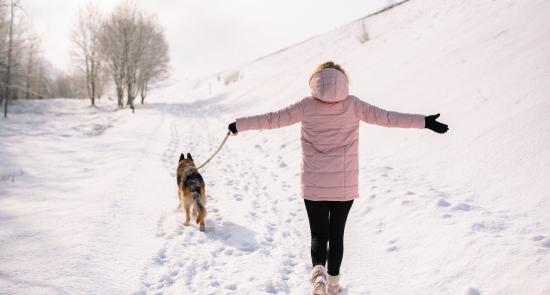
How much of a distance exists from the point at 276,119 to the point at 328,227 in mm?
1182

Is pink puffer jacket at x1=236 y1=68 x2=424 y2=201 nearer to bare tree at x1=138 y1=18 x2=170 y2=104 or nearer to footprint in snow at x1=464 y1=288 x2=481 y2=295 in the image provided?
footprint in snow at x1=464 y1=288 x2=481 y2=295

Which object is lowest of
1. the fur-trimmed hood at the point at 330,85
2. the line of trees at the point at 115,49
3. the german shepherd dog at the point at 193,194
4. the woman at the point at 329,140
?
the german shepherd dog at the point at 193,194

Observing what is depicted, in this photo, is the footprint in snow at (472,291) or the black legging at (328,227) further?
the black legging at (328,227)

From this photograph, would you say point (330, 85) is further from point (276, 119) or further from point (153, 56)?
point (153, 56)

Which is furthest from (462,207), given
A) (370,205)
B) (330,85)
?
(330,85)

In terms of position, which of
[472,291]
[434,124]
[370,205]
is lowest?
[472,291]

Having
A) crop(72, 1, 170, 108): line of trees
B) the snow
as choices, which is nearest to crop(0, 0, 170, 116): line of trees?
crop(72, 1, 170, 108): line of trees

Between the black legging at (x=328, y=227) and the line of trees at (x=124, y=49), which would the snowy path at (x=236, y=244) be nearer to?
the black legging at (x=328, y=227)

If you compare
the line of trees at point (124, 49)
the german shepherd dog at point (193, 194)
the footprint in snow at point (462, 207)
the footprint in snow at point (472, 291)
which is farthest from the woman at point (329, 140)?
the line of trees at point (124, 49)

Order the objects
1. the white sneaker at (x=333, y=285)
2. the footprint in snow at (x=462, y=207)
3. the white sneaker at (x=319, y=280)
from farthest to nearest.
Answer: the footprint in snow at (x=462, y=207) → the white sneaker at (x=333, y=285) → the white sneaker at (x=319, y=280)

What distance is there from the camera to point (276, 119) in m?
3.39

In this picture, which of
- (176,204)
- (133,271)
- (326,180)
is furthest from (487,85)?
(133,271)

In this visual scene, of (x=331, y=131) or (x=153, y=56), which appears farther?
(x=153, y=56)

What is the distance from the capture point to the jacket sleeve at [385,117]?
10.5 feet
